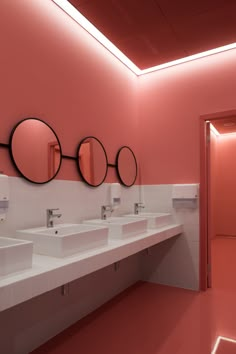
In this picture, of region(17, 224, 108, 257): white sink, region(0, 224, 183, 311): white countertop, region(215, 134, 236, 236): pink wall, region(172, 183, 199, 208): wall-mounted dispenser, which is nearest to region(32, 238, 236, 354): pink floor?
region(0, 224, 183, 311): white countertop

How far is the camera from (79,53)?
8.72 feet

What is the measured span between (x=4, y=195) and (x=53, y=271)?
62cm

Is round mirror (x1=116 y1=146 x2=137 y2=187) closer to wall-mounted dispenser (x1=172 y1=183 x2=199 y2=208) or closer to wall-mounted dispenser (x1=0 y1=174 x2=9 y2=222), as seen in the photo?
wall-mounted dispenser (x1=172 y1=183 x2=199 y2=208)

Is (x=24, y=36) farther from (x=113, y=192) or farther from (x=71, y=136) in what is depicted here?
(x=113, y=192)

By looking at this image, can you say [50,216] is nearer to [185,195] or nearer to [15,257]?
[15,257]

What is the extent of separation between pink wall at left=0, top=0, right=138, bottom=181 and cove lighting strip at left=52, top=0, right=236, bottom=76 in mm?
50

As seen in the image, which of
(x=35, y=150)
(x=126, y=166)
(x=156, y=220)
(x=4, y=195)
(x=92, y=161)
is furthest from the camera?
(x=126, y=166)

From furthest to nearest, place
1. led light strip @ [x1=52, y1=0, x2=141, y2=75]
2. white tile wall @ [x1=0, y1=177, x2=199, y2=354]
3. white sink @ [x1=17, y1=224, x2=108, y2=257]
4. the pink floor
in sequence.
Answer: led light strip @ [x1=52, y1=0, x2=141, y2=75] → the pink floor → white tile wall @ [x1=0, y1=177, x2=199, y2=354] → white sink @ [x1=17, y1=224, x2=108, y2=257]

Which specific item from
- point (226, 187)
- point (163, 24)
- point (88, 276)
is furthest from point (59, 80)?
point (226, 187)

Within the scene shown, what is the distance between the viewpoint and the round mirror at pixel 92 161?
2616 mm

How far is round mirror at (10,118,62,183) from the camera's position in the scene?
1999mm

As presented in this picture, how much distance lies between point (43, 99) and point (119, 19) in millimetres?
1066

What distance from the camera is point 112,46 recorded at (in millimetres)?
3096

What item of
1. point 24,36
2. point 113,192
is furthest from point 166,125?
point 24,36
